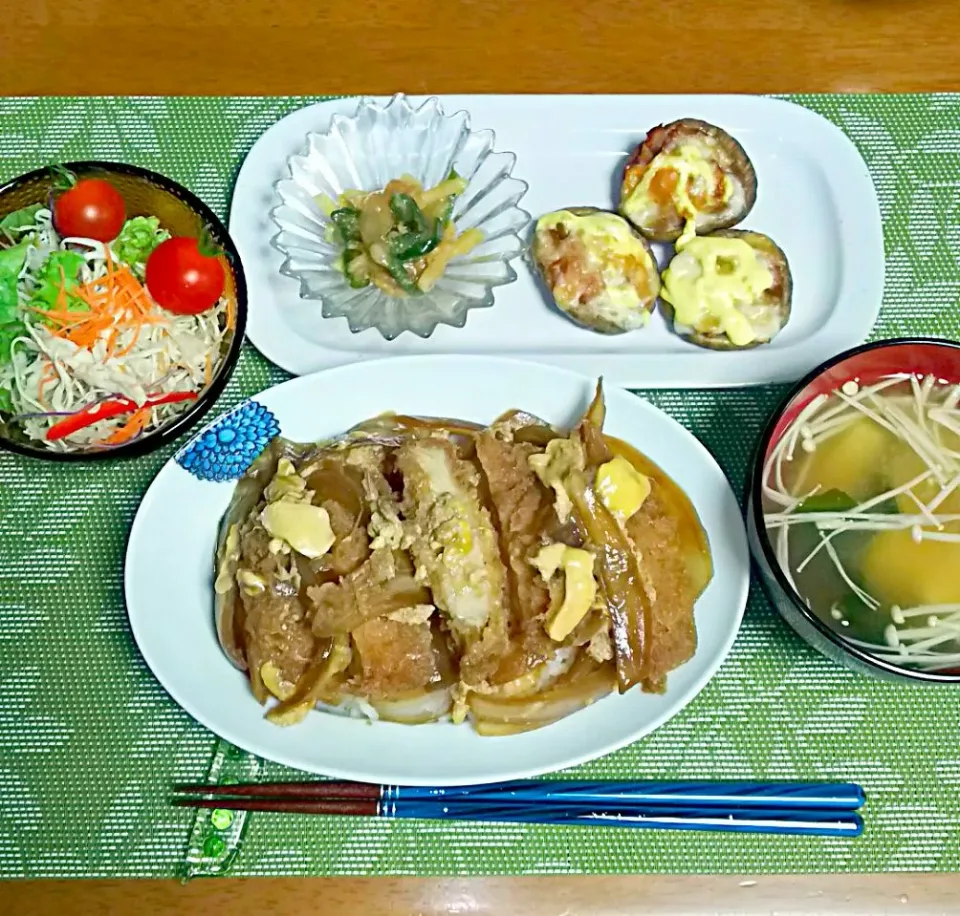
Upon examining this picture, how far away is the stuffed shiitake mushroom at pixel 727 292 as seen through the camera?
87.5 inches

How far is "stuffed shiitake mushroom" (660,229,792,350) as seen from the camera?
222cm

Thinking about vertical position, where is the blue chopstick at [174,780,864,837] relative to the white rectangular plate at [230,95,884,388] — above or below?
below

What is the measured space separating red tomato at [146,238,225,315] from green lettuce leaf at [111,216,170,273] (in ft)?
0.24

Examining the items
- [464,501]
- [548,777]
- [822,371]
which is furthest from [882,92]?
[548,777]

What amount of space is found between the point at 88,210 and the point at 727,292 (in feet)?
5.56

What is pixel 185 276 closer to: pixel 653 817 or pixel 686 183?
pixel 686 183

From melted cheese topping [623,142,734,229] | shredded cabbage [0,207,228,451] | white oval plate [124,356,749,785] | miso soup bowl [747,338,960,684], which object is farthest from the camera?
melted cheese topping [623,142,734,229]

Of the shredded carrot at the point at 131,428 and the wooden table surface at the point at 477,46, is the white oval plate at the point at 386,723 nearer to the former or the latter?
the shredded carrot at the point at 131,428

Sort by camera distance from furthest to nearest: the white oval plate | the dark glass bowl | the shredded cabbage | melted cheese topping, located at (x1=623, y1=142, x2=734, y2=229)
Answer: melted cheese topping, located at (x1=623, y1=142, x2=734, y2=229), the shredded cabbage, the dark glass bowl, the white oval plate

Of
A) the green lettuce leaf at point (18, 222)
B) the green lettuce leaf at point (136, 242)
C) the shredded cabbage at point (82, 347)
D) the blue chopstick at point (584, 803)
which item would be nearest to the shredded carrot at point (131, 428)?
the shredded cabbage at point (82, 347)

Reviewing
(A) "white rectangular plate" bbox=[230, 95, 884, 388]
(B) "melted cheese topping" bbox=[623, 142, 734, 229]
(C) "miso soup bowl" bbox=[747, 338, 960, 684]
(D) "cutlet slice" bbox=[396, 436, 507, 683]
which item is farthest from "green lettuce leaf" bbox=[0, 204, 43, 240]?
(C) "miso soup bowl" bbox=[747, 338, 960, 684]

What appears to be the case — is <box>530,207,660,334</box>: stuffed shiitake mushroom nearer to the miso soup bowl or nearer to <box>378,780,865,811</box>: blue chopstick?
the miso soup bowl

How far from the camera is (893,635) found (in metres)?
1.91

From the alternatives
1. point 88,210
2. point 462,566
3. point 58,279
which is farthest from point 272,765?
point 88,210
